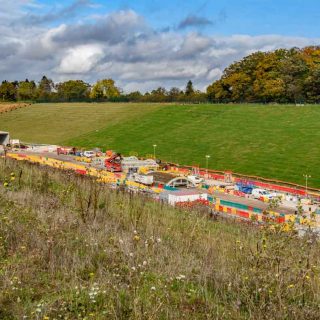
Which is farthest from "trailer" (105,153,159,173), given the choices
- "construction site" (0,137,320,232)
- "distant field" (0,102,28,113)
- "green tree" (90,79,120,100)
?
"green tree" (90,79,120,100)

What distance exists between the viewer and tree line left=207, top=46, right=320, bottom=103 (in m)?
85.6

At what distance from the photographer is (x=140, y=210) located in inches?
360

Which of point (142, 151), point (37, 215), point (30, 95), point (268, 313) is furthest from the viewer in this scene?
point (30, 95)

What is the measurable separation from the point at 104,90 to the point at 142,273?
143m

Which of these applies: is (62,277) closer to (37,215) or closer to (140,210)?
(37,215)

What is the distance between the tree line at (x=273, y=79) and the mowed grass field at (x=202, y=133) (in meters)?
12.8

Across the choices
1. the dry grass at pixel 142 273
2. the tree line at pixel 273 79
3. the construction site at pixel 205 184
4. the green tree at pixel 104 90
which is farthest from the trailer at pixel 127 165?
the green tree at pixel 104 90

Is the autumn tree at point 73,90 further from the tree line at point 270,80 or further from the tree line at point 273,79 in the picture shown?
the tree line at point 273,79

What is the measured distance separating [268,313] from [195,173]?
4588 cm

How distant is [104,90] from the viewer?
145 meters

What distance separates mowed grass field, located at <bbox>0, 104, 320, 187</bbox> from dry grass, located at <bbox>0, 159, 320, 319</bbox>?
130 feet

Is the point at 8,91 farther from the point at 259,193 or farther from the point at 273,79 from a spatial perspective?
the point at 259,193

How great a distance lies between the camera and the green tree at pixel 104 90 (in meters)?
144

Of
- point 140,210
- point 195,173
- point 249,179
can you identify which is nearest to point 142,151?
point 195,173
